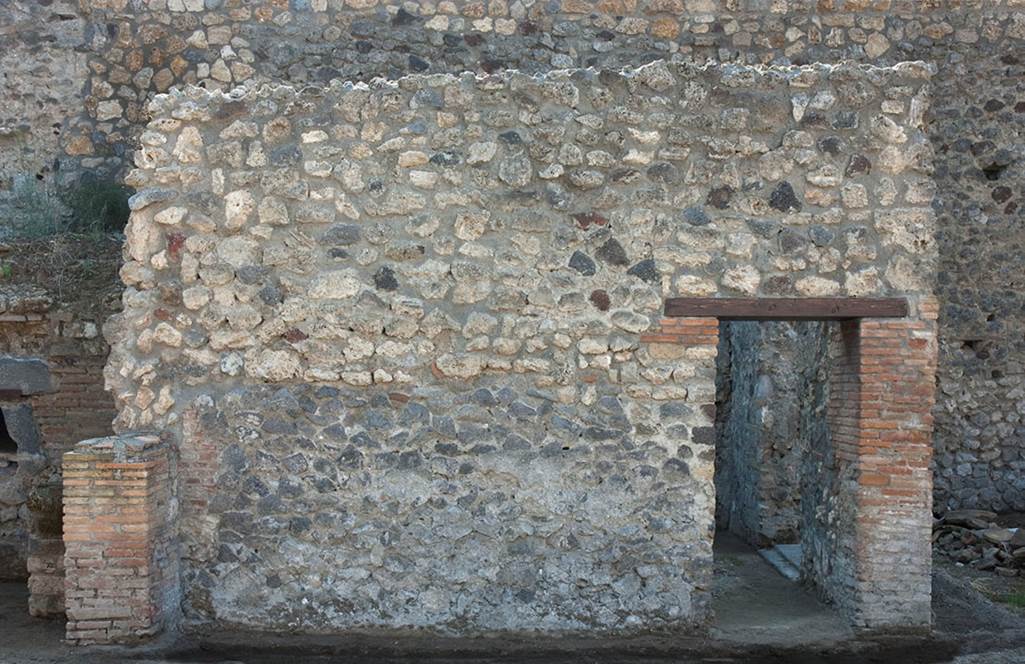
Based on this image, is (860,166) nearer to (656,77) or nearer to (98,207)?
(656,77)

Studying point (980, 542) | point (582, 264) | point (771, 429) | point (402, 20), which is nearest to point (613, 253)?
point (582, 264)

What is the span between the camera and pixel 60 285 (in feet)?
22.9

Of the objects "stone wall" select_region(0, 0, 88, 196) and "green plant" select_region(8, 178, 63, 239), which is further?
"stone wall" select_region(0, 0, 88, 196)

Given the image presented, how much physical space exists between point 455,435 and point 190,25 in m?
4.83

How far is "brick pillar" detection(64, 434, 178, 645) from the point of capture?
542cm

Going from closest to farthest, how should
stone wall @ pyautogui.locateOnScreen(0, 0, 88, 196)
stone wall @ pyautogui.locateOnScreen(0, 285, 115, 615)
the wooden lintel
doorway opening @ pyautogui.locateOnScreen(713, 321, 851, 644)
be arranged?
the wooden lintel → doorway opening @ pyautogui.locateOnScreen(713, 321, 851, 644) → stone wall @ pyautogui.locateOnScreen(0, 285, 115, 615) → stone wall @ pyautogui.locateOnScreen(0, 0, 88, 196)

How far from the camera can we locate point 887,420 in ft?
18.8

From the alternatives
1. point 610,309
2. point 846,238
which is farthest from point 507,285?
point 846,238

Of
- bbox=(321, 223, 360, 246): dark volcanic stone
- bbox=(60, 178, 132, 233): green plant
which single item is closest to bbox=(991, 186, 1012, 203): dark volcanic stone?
bbox=(321, 223, 360, 246): dark volcanic stone

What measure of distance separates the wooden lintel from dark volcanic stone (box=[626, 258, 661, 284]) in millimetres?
158

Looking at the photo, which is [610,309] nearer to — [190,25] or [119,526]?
[119,526]

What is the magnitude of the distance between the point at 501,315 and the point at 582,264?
1.84 ft

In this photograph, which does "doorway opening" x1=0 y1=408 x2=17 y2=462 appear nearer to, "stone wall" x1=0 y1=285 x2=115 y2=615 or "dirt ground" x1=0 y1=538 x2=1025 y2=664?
"stone wall" x1=0 y1=285 x2=115 y2=615

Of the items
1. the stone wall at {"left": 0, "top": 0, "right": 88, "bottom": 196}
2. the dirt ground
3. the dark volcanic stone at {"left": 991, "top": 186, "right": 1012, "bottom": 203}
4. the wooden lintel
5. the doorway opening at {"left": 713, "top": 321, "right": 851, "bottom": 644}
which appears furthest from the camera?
the dark volcanic stone at {"left": 991, "top": 186, "right": 1012, "bottom": 203}
